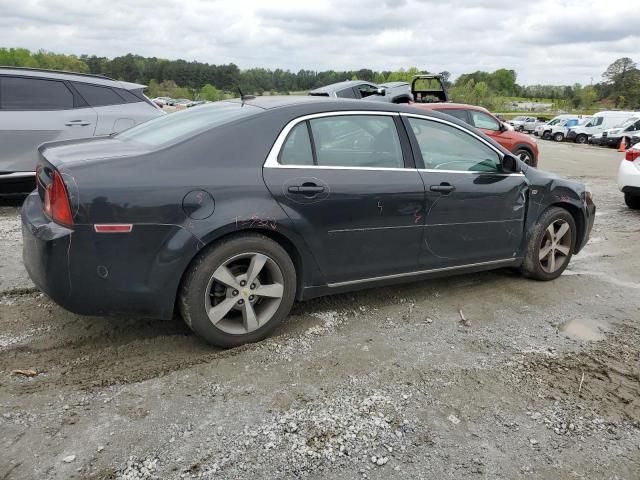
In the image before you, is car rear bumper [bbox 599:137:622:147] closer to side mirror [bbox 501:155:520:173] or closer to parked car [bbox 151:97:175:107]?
parked car [bbox 151:97:175:107]

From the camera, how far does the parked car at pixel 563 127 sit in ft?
115

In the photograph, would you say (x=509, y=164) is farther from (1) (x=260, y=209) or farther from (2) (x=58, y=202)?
(2) (x=58, y=202)

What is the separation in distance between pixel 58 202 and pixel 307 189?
1.44 m

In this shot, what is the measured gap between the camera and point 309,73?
10975 cm

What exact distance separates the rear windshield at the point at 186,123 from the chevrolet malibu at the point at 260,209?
2 centimetres

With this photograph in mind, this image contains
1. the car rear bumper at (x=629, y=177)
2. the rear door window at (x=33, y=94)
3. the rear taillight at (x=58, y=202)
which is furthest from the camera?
the car rear bumper at (x=629, y=177)

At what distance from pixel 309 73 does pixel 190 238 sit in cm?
11191

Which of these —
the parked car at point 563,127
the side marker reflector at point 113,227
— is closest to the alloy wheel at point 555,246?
the side marker reflector at point 113,227

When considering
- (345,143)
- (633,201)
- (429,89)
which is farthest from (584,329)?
(429,89)

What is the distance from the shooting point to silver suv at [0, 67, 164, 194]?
6.48 metres

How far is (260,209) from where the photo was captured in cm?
327

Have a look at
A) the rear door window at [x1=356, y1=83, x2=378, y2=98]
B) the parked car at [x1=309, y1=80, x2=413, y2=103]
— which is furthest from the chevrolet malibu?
the rear door window at [x1=356, y1=83, x2=378, y2=98]

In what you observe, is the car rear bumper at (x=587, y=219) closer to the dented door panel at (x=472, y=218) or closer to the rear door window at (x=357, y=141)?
the dented door panel at (x=472, y=218)

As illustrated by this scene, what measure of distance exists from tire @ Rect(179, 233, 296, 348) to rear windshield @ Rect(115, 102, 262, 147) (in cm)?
76
